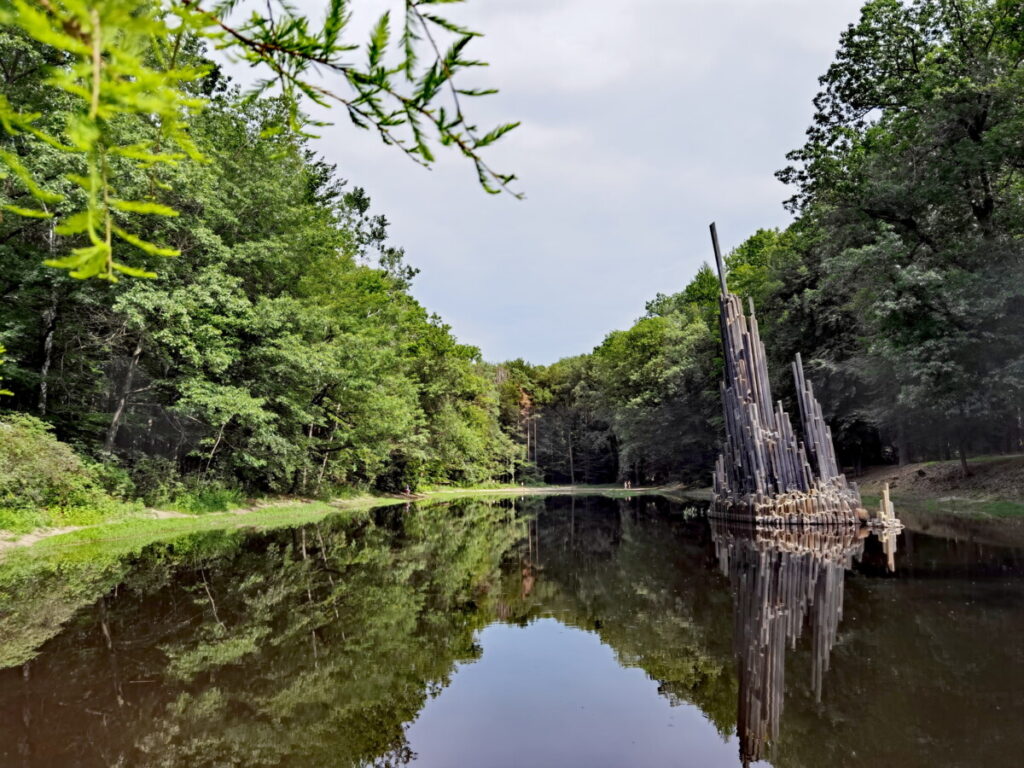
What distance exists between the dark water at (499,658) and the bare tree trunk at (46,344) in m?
8.77

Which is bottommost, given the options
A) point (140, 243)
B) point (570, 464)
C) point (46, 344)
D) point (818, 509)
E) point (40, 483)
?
point (818, 509)

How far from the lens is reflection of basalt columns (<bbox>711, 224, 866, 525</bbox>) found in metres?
15.6

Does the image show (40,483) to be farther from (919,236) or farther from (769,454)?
(919,236)

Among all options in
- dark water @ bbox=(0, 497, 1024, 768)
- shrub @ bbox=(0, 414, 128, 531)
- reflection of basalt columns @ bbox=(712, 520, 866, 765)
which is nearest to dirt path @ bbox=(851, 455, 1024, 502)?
reflection of basalt columns @ bbox=(712, 520, 866, 765)

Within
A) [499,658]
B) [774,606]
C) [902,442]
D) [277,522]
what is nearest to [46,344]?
[277,522]

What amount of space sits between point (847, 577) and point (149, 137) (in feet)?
66.1

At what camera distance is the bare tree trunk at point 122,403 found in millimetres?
18062

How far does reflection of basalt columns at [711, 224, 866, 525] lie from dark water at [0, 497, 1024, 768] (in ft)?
14.2

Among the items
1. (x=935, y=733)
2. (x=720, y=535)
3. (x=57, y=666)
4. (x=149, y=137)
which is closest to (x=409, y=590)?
(x=57, y=666)

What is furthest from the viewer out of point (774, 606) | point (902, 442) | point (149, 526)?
point (902, 442)

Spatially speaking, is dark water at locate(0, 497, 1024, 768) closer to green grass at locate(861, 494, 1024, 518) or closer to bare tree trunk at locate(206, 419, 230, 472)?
green grass at locate(861, 494, 1024, 518)

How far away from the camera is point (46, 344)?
18.1 metres

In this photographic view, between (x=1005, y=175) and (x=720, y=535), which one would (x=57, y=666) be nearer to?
(x=720, y=535)

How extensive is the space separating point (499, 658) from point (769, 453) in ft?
40.8
